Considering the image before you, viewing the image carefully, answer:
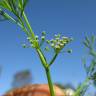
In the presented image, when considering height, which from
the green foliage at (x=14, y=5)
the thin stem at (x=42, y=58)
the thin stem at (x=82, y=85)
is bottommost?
the thin stem at (x=82, y=85)

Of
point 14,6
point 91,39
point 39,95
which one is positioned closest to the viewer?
point 14,6

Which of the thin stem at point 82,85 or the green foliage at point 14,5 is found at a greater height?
the green foliage at point 14,5

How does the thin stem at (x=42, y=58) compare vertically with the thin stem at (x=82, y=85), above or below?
above

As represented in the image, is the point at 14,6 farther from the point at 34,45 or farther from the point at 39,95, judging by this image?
the point at 39,95

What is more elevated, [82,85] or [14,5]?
[14,5]

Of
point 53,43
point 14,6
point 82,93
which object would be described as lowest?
point 82,93

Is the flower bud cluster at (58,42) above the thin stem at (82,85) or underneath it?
above

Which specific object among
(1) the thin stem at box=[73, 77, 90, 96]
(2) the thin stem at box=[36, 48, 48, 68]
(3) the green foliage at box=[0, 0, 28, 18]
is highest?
(3) the green foliage at box=[0, 0, 28, 18]

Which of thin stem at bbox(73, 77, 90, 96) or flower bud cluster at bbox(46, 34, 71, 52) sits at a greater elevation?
flower bud cluster at bbox(46, 34, 71, 52)

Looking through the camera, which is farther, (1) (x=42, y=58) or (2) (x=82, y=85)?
(2) (x=82, y=85)


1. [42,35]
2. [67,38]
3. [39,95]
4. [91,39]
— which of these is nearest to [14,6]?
[42,35]

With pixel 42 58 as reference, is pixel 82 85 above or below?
below
